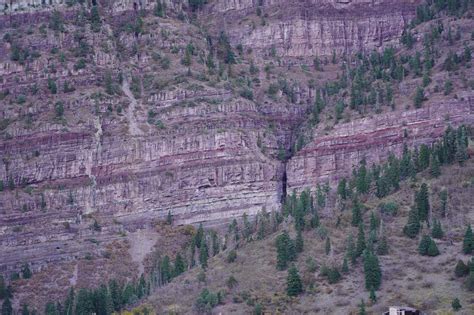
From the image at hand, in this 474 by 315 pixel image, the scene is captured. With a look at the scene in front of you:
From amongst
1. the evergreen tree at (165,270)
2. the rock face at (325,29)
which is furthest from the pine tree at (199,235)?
the rock face at (325,29)

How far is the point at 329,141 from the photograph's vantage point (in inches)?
6909

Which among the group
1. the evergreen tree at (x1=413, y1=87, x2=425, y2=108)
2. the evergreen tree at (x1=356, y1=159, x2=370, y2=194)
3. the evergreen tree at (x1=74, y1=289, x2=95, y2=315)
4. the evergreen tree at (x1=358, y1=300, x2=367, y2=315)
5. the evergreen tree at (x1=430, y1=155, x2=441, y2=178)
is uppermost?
the evergreen tree at (x1=413, y1=87, x2=425, y2=108)

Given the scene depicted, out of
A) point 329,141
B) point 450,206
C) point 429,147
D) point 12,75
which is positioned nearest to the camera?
point 450,206

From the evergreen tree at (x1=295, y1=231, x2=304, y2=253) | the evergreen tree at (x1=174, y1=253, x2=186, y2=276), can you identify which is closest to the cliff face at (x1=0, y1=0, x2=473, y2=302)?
the evergreen tree at (x1=174, y1=253, x2=186, y2=276)

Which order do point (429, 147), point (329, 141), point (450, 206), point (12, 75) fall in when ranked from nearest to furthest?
1. point (450, 206)
2. point (429, 147)
3. point (329, 141)
4. point (12, 75)

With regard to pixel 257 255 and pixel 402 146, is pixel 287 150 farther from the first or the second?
pixel 257 255

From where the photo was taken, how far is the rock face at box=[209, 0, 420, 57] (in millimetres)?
197250

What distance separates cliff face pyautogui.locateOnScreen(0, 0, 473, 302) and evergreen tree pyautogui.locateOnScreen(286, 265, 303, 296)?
1087 inches

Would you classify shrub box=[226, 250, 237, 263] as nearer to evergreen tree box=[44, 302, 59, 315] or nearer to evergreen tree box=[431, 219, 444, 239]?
evergreen tree box=[44, 302, 59, 315]

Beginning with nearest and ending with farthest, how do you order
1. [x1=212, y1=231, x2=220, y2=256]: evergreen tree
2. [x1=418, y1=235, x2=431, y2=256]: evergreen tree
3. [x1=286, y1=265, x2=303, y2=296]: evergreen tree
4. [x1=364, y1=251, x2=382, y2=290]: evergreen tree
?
[x1=364, y1=251, x2=382, y2=290]: evergreen tree < [x1=286, y1=265, x2=303, y2=296]: evergreen tree < [x1=418, y1=235, x2=431, y2=256]: evergreen tree < [x1=212, y1=231, x2=220, y2=256]: evergreen tree

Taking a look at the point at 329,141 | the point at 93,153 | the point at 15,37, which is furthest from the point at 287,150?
the point at 15,37

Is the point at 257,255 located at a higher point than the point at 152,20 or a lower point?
lower

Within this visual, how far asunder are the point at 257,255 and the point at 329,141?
26.1 m

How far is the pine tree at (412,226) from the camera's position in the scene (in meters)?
147
